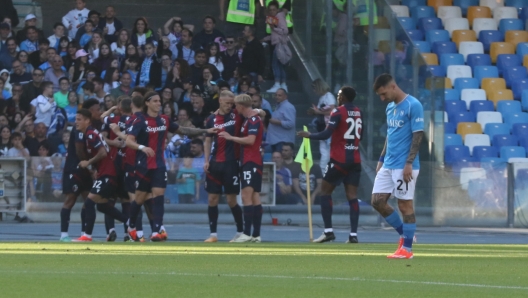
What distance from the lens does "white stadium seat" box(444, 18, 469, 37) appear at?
95.2 feet

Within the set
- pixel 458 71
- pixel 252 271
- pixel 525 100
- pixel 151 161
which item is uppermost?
pixel 458 71

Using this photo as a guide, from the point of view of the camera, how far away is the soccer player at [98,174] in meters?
15.8

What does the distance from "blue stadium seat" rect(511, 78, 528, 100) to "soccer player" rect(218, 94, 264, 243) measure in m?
13.2

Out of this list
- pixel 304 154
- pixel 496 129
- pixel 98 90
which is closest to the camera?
pixel 304 154

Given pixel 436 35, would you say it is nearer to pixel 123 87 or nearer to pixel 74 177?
pixel 123 87

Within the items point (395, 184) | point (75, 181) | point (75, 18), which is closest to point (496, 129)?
point (75, 18)

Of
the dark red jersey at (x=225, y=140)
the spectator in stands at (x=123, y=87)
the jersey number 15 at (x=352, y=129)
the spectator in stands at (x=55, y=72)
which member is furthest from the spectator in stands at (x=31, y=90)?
the jersey number 15 at (x=352, y=129)

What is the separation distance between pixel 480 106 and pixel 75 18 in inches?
391

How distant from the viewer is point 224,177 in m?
15.9

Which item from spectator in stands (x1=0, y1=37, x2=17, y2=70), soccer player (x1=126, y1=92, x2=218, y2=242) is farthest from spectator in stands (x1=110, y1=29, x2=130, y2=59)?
soccer player (x1=126, y1=92, x2=218, y2=242)

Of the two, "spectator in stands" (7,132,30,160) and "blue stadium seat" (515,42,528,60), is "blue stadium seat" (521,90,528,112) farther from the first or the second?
"spectator in stands" (7,132,30,160)

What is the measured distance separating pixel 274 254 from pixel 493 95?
1592 cm

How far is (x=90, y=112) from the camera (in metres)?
16.2

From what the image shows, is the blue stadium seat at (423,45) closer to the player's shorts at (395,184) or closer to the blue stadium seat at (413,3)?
the blue stadium seat at (413,3)
